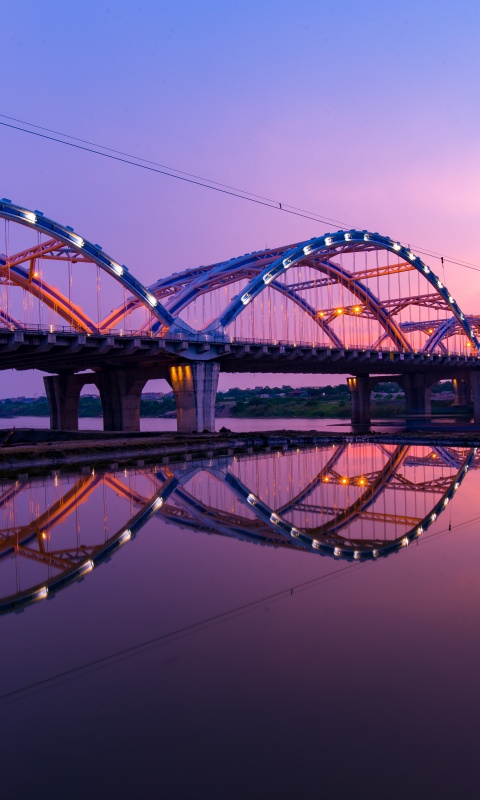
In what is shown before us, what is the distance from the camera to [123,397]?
5572 centimetres

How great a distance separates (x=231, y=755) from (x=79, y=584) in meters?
5.18

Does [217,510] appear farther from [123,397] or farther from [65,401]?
[65,401]

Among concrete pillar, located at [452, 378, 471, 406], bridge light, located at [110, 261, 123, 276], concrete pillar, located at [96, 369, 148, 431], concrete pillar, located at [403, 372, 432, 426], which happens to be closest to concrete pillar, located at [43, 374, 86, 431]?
concrete pillar, located at [96, 369, 148, 431]

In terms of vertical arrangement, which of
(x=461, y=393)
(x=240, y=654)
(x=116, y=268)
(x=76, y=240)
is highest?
(x=76, y=240)

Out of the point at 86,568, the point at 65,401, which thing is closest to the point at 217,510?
the point at 86,568

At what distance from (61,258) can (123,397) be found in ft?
44.7

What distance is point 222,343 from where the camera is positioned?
160 ft

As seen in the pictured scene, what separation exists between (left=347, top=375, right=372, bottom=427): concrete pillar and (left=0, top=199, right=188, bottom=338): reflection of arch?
144ft

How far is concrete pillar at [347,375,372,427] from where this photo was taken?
87062 mm

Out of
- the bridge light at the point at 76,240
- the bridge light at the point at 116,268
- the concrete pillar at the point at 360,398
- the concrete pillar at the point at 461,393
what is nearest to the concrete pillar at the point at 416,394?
the concrete pillar at the point at 360,398

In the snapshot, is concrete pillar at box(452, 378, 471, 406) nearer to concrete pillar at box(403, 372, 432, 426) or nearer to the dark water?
concrete pillar at box(403, 372, 432, 426)

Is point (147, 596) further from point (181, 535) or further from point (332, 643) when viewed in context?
point (181, 535)

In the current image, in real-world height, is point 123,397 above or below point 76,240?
below

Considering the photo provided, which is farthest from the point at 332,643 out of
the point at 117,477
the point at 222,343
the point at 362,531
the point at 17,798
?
the point at 222,343
